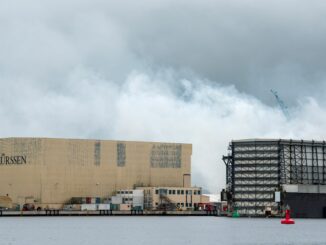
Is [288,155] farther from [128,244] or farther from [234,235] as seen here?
[128,244]

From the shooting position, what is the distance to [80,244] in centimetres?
10400

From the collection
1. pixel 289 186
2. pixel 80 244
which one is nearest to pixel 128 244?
pixel 80 244

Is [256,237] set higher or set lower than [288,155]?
lower

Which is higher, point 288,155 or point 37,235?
point 288,155

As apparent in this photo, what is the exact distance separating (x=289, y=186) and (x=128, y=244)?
3607 inches

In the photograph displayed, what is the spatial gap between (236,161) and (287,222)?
32.1m

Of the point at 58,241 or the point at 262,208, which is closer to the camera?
the point at 58,241

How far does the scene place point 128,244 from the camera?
4126 inches

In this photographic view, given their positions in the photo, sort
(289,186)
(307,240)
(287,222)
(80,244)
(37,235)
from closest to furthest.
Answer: (80,244)
(307,240)
(37,235)
(287,222)
(289,186)

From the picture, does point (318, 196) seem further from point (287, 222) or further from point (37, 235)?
point (37, 235)

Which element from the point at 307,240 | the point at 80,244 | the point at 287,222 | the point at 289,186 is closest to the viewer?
the point at 80,244

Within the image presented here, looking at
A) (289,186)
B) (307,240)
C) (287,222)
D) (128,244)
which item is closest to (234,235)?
(307,240)

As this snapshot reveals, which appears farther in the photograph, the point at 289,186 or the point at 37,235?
the point at 289,186

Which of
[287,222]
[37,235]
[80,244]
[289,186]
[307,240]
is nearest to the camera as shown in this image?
[80,244]
